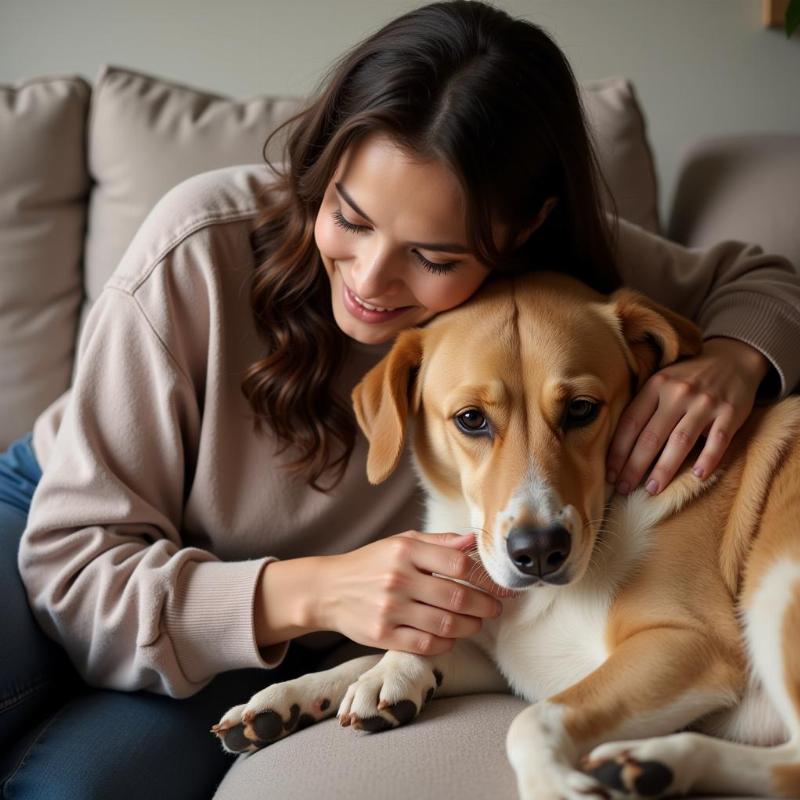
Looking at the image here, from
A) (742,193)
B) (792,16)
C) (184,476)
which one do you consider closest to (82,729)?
(184,476)

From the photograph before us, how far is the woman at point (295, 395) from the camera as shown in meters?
1.44

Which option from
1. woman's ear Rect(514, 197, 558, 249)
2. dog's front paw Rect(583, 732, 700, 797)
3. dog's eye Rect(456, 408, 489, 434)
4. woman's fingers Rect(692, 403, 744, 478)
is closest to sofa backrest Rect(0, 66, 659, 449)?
woman's ear Rect(514, 197, 558, 249)

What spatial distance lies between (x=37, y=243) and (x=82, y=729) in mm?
1305

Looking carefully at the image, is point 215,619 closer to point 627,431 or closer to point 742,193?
point 627,431

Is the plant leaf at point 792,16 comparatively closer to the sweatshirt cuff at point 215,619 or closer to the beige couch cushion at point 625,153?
the beige couch cushion at point 625,153

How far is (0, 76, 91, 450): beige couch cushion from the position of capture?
89.7 inches

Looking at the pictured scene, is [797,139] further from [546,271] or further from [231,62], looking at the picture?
[231,62]

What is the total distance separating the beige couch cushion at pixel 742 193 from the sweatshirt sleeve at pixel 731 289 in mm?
204

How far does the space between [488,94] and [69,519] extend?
1.02 meters

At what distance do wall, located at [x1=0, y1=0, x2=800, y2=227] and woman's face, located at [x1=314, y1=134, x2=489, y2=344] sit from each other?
4.69 ft

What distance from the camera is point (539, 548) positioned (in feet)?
4.16

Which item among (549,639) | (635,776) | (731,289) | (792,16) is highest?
(792,16)

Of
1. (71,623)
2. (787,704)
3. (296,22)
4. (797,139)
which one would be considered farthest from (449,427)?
(296,22)

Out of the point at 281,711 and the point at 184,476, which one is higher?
the point at 184,476
